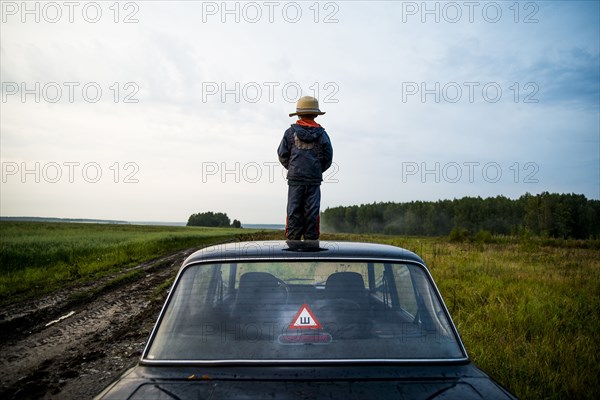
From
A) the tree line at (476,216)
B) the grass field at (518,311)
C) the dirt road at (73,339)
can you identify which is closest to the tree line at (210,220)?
the tree line at (476,216)

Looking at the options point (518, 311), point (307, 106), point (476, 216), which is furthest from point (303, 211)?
point (476, 216)

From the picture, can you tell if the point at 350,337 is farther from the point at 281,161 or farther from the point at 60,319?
the point at 60,319

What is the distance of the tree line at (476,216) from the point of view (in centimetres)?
7588

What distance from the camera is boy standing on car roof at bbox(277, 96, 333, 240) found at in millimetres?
5863

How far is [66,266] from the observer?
1348 centimetres

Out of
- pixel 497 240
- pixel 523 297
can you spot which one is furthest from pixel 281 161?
pixel 497 240

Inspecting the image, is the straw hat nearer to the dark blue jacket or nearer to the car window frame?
the dark blue jacket

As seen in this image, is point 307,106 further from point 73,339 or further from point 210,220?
point 210,220

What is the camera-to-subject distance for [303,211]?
5914 millimetres

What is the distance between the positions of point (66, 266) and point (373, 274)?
44.7 feet

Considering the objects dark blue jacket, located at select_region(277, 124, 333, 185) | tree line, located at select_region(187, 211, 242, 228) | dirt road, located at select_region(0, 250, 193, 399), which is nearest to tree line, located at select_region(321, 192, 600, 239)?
dark blue jacket, located at select_region(277, 124, 333, 185)

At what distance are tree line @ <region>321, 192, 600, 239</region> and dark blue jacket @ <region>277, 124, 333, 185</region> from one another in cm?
1959

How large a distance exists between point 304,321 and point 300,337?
2.9 inches

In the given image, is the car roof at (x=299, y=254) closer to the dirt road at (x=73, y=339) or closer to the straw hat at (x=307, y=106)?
the dirt road at (x=73, y=339)
